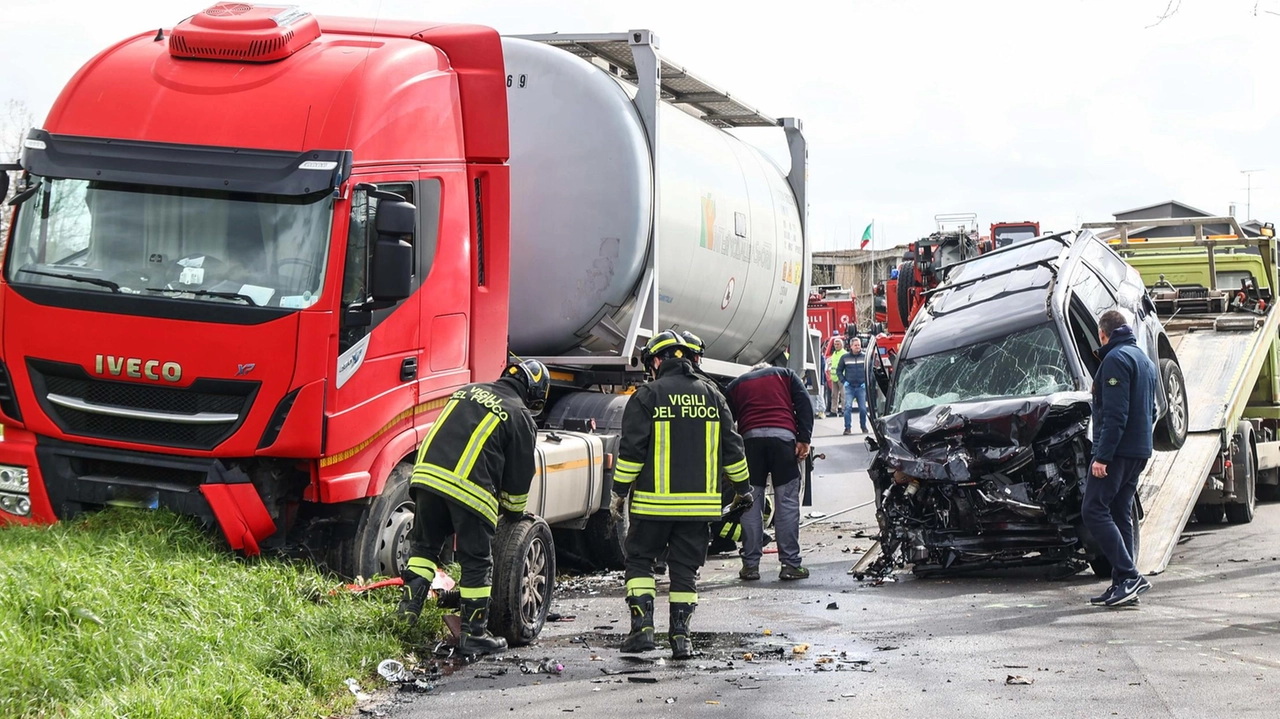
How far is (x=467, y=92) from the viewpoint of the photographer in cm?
849

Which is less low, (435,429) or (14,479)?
(435,429)

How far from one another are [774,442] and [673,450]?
3.08 meters

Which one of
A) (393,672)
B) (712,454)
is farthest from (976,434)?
(393,672)

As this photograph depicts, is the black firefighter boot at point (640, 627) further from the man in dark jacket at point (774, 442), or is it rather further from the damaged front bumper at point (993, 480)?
the man in dark jacket at point (774, 442)

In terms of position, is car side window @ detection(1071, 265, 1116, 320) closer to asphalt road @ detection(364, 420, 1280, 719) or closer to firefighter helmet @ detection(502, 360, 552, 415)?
asphalt road @ detection(364, 420, 1280, 719)

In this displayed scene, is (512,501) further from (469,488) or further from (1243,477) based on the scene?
(1243,477)

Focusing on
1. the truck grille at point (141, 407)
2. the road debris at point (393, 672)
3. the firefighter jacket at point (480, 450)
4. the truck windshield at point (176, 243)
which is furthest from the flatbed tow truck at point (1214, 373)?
the truck grille at point (141, 407)

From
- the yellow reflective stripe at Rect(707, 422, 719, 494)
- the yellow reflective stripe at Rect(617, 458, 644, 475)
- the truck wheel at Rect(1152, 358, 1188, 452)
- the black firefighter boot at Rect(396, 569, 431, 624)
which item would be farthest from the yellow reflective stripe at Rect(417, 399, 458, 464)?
the truck wheel at Rect(1152, 358, 1188, 452)

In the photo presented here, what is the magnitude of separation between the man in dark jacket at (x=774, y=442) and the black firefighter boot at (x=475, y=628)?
12.0ft

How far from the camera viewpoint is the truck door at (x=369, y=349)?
23.5 ft

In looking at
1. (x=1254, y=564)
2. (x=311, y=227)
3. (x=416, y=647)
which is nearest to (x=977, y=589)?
(x=1254, y=564)

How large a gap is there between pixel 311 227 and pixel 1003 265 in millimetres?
6422

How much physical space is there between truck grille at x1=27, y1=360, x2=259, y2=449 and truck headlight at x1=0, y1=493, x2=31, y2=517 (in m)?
0.52

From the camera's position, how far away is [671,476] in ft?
24.3
